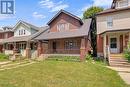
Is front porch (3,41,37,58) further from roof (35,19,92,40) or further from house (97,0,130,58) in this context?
house (97,0,130,58)

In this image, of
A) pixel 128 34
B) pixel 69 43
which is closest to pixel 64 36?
pixel 69 43

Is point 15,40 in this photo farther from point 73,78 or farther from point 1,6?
point 73,78

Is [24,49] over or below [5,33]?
below

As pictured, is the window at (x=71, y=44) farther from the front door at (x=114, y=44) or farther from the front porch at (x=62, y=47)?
the front door at (x=114, y=44)

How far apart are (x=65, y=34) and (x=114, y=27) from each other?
814 cm

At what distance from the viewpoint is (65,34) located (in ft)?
106

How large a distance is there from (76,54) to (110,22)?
702 centimetres

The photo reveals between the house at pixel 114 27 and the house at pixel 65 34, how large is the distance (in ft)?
7.90

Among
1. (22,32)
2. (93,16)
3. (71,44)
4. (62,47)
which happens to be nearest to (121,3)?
(93,16)

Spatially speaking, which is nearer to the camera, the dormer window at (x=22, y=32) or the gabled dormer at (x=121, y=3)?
the gabled dormer at (x=121, y=3)

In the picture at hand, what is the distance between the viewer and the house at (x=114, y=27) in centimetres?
2738

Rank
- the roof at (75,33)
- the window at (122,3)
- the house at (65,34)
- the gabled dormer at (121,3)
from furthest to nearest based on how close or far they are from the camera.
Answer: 1. the house at (65,34)
2. the roof at (75,33)
3. the window at (122,3)
4. the gabled dormer at (121,3)

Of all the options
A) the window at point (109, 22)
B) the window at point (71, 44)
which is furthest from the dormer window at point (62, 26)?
the window at point (109, 22)

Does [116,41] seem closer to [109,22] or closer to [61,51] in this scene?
[109,22]
